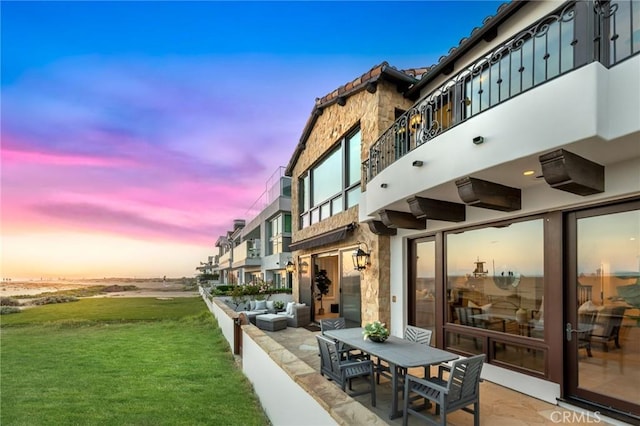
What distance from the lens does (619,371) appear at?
4492 mm

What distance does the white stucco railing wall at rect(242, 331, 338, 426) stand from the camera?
3676 mm

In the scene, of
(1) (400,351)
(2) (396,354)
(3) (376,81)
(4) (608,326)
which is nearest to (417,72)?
(3) (376,81)

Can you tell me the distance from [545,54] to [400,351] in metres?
4.49

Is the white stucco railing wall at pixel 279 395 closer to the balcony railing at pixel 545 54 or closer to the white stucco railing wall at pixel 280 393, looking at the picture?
the white stucco railing wall at pixel 280 393

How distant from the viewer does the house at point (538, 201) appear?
3684 mm

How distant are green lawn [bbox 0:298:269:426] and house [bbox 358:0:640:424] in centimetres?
462

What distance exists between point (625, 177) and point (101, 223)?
3263cm

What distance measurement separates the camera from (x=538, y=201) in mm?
5332

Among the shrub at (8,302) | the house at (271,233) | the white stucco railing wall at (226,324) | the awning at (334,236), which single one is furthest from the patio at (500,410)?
the shrub at (8,302)

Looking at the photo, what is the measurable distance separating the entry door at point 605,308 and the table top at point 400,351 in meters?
1.80

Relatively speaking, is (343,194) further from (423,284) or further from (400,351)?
(400,351)

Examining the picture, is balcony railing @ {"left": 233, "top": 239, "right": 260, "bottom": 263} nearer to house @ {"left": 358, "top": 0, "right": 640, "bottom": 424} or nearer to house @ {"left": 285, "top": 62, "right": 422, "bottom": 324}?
house @ {"left": 285, "top": 62, "right": 422, "bottom": 324}

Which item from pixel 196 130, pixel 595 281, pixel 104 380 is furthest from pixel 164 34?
pixel 595 281

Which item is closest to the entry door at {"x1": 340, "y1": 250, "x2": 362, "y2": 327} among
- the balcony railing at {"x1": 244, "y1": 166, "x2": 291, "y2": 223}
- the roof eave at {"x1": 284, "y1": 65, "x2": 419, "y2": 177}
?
the roof eave at {"x1": 284, "y1": 65, "x2": 419, "y2": 177}
